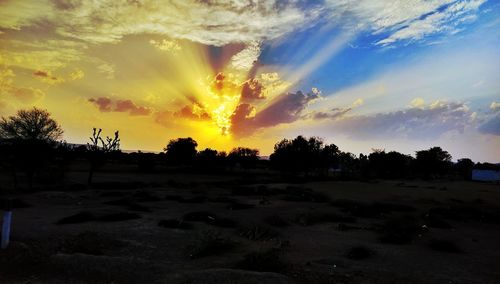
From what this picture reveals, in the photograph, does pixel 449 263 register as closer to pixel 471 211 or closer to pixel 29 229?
pixel 29 229

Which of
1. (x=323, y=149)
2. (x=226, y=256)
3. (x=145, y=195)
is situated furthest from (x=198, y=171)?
(x=226, y=256)

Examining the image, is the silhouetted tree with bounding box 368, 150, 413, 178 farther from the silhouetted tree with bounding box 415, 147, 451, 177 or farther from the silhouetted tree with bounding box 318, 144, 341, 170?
the silhouetted tree with bounding box 318, 144, 341, 170

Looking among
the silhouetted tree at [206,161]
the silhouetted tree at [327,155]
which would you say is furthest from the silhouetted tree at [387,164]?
the silhouetted tree at [206,161]

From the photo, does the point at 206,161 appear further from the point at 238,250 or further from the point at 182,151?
the point at 238,250

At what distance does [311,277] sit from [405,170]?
163 metres

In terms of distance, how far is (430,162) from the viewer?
498 ft

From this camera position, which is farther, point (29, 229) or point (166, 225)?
point (166, 225)

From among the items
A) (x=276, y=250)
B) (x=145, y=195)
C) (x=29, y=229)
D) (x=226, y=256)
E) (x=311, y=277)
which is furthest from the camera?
(x=145, y=195)

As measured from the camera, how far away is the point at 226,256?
13.9m

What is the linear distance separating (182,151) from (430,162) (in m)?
97.0

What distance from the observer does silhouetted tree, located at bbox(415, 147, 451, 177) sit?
5994 inches

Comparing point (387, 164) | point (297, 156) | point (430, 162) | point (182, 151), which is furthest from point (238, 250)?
point (430, 162)

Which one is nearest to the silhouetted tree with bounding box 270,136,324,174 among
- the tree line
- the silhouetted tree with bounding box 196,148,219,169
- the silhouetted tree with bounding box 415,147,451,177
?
the tree line

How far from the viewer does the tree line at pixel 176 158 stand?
157 feet
